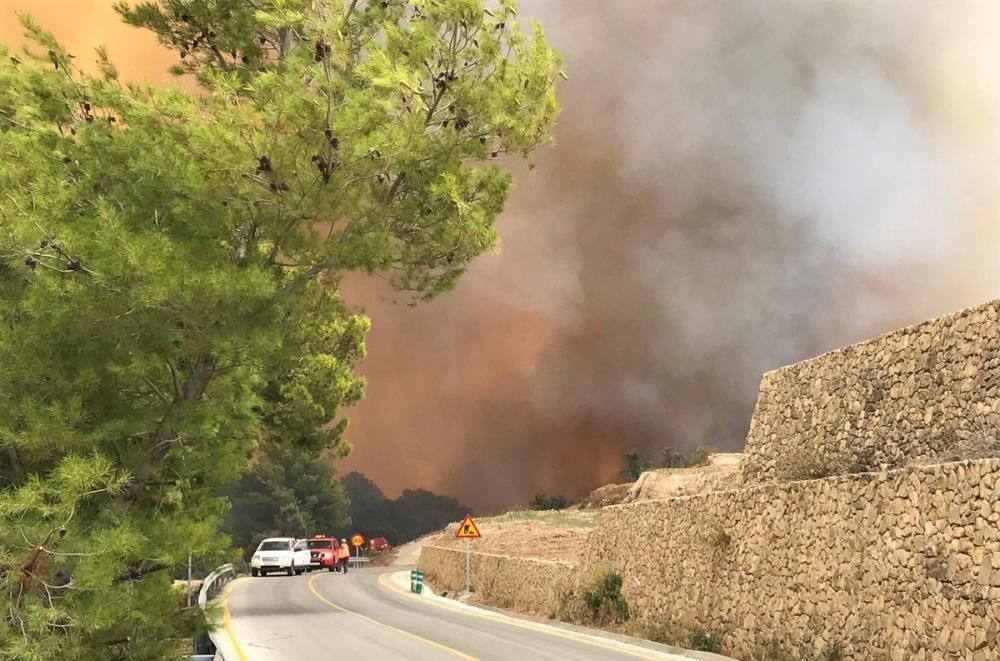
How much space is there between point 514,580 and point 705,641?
12650 millimetres

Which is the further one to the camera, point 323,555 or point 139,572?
point 323,555

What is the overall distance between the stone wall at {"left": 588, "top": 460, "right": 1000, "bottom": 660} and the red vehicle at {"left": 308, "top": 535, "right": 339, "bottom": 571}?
36.4m

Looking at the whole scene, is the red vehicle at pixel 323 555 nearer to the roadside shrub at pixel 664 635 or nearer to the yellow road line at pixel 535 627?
the yellow road line at pixel 535 627

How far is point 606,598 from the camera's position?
21625mm

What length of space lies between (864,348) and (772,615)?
578 centimetres

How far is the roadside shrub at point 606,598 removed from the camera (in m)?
21.1

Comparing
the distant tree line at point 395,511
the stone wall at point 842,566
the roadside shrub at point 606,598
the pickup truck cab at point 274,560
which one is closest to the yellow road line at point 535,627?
the roadside shrub at point 606,598

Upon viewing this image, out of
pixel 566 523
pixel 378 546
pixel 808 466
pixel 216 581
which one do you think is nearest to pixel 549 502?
pixel 378 546

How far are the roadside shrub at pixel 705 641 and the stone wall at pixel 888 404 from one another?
3.89 m

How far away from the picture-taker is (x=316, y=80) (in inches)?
332

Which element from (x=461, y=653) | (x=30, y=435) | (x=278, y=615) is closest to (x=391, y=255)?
(x=30, y=435)

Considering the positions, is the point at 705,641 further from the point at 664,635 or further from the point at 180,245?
the point at 180,245

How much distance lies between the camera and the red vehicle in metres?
52.8

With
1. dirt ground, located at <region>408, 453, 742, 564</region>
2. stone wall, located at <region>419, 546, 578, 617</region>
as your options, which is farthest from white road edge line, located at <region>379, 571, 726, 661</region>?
dirt ground, located at <region>408, 453, 742, 564</region>
